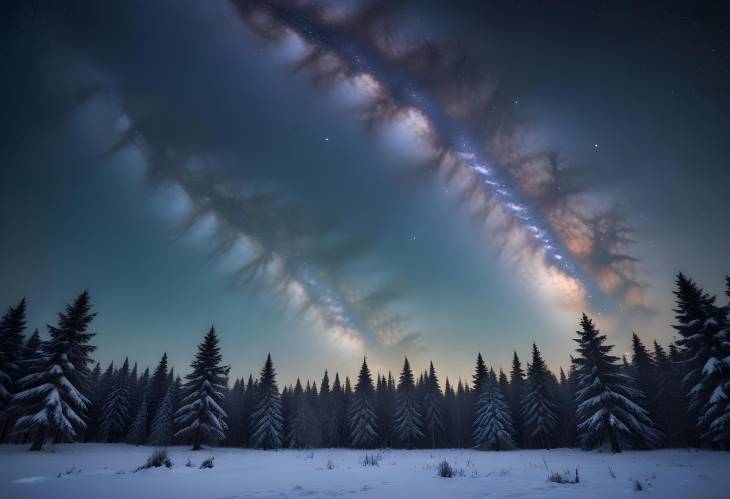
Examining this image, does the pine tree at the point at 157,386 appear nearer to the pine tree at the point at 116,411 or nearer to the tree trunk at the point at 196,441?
the pine tree at the point at 116,411

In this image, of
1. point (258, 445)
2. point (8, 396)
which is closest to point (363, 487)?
point (8, 396)

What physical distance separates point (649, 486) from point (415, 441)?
53722mm

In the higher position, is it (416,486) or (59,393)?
(59,393)

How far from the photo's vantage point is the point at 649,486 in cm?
873

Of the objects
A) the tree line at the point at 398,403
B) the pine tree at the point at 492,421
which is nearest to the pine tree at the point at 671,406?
the tree line at the point at 398,403

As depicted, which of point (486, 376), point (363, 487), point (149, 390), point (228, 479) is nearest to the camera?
point (363, 487)

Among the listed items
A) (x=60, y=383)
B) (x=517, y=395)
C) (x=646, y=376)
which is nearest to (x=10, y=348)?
(x=60, y=383)

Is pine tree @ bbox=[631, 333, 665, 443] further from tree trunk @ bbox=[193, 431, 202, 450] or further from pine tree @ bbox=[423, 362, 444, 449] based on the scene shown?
A: tree trunk @ bbox=[193, 431, 202, 450]

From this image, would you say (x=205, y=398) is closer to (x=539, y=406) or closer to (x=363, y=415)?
(x=363, y=415)

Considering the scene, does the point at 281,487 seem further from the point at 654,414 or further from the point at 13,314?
the point at 654,414

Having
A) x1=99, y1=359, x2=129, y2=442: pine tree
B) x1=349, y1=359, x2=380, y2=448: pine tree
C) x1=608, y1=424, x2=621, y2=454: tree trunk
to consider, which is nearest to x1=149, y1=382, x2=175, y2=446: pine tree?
x1=99, y1=359, x2=129, y2=442: pine tree

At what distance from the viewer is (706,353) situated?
24375mm

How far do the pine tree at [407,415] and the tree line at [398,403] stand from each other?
6.9 inches

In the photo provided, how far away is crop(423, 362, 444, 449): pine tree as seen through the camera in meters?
57.7
